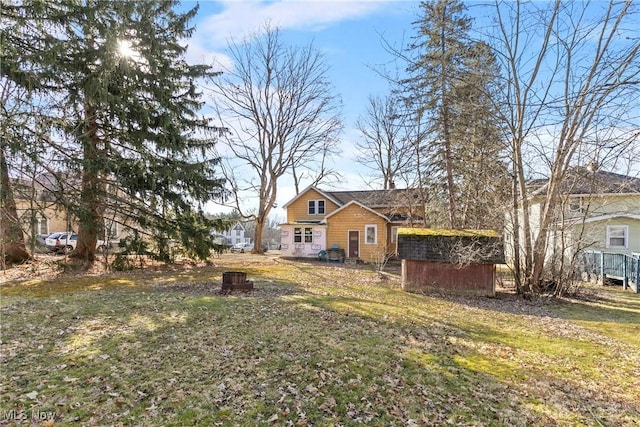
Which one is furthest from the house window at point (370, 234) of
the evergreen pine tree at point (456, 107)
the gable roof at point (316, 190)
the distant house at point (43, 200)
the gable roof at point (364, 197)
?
the distant house at point (43, 200)

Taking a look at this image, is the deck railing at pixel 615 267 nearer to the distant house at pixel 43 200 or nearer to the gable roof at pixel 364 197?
the gable roof at pixel 364 197

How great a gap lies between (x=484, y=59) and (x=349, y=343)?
10.3 m

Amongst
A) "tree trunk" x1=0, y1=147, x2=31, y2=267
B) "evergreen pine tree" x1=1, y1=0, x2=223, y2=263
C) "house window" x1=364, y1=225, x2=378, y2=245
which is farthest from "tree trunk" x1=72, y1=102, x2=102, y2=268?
"house window" x1=364, y1=225, x2=378, y2=245

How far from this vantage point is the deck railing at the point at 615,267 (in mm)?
13150

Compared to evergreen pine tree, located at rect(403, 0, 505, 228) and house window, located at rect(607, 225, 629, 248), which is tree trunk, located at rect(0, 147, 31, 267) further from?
house window, located at rect(607, 225, 629, 248)

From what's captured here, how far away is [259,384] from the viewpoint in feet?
13.6

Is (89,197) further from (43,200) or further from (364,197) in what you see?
(364,197)

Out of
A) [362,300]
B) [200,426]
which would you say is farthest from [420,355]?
[362,300]

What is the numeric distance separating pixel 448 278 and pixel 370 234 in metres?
12.4

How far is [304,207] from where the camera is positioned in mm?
27094

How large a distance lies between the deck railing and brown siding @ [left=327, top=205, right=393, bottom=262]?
1088 centimetres

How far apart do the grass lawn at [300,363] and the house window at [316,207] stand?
1807 cm

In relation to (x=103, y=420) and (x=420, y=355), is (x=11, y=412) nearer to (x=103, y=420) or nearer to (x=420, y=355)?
(x=103, y=420)

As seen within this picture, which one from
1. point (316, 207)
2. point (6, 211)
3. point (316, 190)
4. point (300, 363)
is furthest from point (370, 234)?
point (300, 363)
